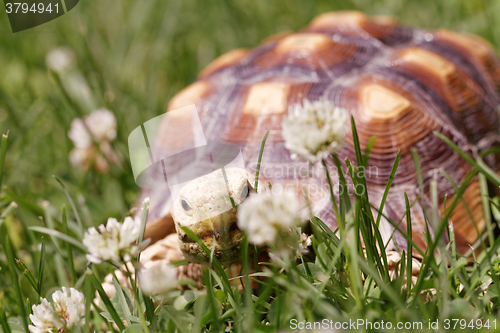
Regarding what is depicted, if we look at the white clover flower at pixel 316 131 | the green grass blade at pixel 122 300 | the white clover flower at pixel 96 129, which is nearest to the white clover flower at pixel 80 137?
the white clover flower at pixel 96 129

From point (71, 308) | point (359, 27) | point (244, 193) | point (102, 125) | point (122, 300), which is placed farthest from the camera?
point (102, 125)

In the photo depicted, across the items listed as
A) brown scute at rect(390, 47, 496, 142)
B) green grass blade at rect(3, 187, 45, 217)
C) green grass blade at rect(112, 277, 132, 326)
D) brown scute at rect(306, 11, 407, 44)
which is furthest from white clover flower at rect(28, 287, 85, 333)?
brown scute at rect(306, 11, 407, 44)

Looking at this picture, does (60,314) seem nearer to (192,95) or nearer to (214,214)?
(214,214)

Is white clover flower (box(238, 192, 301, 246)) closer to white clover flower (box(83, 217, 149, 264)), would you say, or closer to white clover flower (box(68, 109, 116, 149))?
white clover flower (box(83, 217, 149, 264))

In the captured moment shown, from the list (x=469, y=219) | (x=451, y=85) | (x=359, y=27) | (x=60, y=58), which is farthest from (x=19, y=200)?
(x=60, y=58)

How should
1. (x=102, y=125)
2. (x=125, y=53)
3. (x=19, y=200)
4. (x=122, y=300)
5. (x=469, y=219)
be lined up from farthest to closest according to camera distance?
(x=125, y=53)
(x=102, y=125)
(x=469, y=219)
(x=19, y=200)
(x=122, y=300)

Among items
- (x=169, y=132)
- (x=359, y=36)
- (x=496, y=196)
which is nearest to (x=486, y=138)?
(x=496, y=196)
